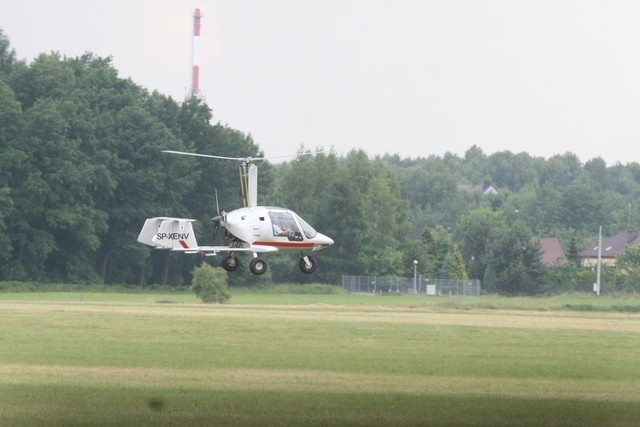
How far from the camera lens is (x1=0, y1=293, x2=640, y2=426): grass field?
3712 cm

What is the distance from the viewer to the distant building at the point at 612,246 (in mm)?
170750

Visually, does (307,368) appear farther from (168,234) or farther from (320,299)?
(320,299)

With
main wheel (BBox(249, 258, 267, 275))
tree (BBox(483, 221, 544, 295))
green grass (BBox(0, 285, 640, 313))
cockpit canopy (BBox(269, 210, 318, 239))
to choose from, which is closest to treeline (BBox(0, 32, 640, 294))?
tree (BBox(483, 221, 544, 295))

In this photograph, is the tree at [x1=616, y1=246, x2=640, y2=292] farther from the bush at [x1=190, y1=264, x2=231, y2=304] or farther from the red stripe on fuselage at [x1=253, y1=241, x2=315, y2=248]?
the red stripe on fuselage at [x1=253, y1=241, x2=315, y2=248]

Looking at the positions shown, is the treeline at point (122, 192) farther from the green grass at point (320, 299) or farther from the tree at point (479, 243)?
the green grass at point (320, 299)

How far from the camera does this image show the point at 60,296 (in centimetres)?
10031

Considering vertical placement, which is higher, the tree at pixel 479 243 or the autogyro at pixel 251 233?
the tree at pixel 479 243

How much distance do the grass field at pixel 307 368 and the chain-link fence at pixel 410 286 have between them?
40306 millimetres

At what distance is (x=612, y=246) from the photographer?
17375cm

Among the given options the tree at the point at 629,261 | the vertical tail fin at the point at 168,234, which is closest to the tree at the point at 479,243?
the tree at the point at 629,261

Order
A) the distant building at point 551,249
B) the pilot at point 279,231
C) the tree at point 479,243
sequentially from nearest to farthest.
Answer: the pilot at point 279,231, the tree at point 479,243, the distant building at point 551,249

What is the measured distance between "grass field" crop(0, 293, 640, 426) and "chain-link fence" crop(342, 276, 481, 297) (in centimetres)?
4031

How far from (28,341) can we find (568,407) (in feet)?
Result: 78.0

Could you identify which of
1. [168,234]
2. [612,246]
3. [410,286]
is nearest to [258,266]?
[168,234]
